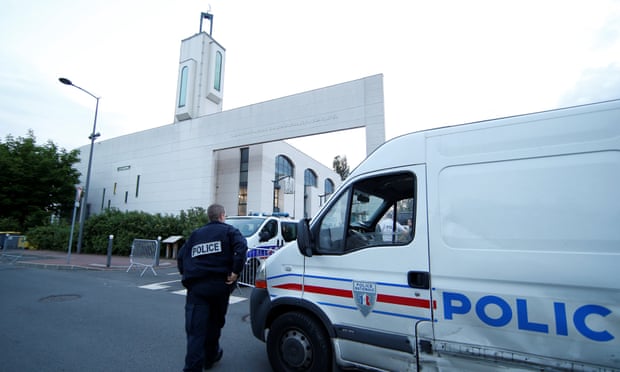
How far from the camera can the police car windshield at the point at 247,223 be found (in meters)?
8.81

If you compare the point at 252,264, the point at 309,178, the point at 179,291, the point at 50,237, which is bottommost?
the point at 179,291

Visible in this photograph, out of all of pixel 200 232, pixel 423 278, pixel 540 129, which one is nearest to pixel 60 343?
pixel 200 232

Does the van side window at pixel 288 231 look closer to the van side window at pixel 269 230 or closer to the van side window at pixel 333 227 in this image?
the van side window at pixel 269 230

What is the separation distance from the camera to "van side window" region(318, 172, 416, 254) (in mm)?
2801

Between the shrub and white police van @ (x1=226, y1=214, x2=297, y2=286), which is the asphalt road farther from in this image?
the shrub

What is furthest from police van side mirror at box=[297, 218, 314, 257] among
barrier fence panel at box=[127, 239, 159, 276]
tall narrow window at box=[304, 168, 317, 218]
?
tall narrow window at box=[304, 168, 317, 218]

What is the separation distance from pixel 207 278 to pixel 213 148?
890 inches

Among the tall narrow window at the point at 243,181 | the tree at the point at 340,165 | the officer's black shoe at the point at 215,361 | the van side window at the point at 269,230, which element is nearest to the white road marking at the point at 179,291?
the van side window at the point at 269,230

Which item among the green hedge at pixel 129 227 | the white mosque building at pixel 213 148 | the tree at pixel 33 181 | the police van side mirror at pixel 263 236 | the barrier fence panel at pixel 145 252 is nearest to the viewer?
the police van side mirror at pixel 263 236

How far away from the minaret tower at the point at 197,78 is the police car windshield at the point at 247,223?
19.9 m

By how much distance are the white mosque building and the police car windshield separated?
11125mm

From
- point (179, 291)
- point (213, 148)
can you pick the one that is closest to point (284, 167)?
Result: point (213, 148)

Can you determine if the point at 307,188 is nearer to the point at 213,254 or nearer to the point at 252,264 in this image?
the point at 252,264

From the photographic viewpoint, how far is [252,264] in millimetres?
8156
